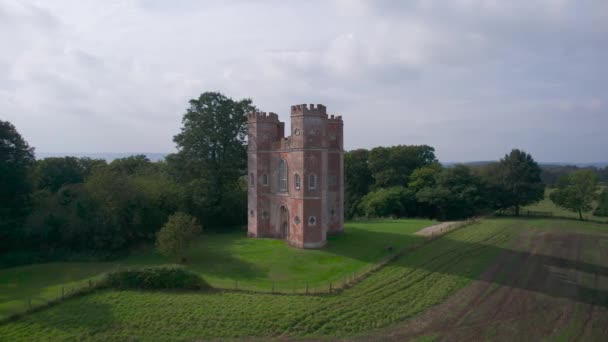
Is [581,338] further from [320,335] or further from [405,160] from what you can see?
[405,160]

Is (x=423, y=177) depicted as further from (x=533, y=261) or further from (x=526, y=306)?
(x=526, y=306)

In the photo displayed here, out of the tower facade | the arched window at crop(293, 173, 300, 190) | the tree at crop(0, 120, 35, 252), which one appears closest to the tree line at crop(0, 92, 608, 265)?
the tree at crop(0, 120, 35, 252)

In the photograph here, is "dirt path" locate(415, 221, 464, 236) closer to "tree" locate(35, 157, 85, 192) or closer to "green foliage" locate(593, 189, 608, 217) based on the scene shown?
"green foliage" locate(593, 189, 608, 217)

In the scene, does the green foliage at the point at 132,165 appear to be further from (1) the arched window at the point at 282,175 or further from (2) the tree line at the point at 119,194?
(1) the arched window at the point at 282,175

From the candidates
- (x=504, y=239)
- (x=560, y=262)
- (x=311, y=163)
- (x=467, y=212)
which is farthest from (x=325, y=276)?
(x=467, y=212)

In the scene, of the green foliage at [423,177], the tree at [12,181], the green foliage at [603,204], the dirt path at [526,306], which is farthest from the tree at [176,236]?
the green foliage at [603,204]

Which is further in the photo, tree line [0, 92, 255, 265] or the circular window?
the circular window
